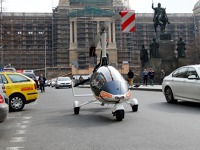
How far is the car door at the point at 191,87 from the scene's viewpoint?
11.4 meters

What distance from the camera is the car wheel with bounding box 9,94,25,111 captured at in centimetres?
1243

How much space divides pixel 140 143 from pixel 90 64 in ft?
270

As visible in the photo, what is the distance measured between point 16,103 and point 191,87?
617cm

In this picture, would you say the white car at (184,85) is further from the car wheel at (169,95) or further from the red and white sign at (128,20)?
the red and white sign at (128,20)

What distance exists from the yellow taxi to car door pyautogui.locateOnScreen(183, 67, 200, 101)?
5.48 m

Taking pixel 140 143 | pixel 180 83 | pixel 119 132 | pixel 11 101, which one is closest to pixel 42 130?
pixel 119 132

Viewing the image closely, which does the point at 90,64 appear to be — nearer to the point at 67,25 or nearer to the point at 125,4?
the point at 67,25

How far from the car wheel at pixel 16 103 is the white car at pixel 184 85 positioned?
18.1 ft

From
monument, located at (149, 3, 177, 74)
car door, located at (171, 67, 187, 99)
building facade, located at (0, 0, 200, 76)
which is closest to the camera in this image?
car door, located at (171, 67, 187, 99)

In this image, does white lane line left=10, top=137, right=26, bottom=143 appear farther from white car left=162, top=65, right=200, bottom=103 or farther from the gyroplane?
white car left=162, top=65, right=200, bottom=103

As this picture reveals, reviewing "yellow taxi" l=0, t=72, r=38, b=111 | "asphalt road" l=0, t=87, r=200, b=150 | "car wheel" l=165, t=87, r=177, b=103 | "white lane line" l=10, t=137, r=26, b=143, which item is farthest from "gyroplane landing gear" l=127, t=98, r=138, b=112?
"white lane line" l=10, t=137, r=26, b=143

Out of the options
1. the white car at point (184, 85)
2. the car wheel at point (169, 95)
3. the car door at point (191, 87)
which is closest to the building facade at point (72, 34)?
the car wheel at point (169, 95)

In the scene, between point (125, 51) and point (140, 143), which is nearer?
point (140, 143)

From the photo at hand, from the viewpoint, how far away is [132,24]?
38.0 feet
